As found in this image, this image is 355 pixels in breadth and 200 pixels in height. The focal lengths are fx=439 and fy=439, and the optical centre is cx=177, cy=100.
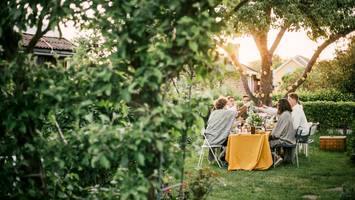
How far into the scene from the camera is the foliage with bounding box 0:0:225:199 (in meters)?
3.13

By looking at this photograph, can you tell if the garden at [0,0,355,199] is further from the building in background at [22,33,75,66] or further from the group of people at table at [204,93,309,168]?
the building in background at [22,33,75,66]

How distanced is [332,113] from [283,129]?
1116 centimetres

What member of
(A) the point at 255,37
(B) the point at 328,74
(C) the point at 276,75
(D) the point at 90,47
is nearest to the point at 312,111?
(A) the point at 255,37

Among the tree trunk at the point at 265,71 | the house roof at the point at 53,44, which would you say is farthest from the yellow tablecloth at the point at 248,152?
the tree trunk at the point at 265,71

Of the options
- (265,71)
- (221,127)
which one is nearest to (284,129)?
(221,127)

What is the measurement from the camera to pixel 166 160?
3.40 meters

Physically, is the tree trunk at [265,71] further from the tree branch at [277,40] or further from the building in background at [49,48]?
the building in background at [49,48]

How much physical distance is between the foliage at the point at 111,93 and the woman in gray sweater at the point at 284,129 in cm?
699

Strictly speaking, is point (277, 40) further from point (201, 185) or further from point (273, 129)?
point (201, 185)

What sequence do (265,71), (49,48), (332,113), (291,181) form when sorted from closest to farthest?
(291,181) < (49,48) < (332,113) < (265,71)

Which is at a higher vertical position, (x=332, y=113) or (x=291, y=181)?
(x=332, y=113)

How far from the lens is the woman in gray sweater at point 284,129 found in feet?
34.1

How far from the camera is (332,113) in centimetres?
2045

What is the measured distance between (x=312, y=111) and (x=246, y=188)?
1380 centimetres
